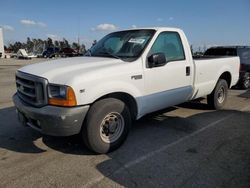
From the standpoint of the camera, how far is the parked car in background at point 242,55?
1039 cm

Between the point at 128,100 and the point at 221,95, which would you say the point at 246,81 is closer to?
the point at 221,95

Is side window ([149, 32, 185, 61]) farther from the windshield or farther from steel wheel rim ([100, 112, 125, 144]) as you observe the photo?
steel wheel rim ([100, 112, 125, 144])

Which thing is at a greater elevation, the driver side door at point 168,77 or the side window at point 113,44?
the side window at point 113,44

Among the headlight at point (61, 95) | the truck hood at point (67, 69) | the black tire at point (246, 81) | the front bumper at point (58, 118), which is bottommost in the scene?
the black tire at point (246, 81)

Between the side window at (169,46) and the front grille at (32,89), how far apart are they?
194cm

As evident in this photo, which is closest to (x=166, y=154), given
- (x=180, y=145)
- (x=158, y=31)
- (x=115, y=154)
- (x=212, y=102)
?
(x=180, y=145)

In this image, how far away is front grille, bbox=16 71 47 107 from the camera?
3.60 m

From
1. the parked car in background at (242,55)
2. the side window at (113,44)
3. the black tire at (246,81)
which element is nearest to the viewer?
the side window at (113,44)

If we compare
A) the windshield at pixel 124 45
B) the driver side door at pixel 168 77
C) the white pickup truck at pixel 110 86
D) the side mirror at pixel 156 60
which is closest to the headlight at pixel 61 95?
the white pickup truck at pixel 110 86

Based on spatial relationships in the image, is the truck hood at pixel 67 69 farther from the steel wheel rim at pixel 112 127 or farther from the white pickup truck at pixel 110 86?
the steel wheel rim at pixel 112 127

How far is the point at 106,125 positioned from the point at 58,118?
849mm

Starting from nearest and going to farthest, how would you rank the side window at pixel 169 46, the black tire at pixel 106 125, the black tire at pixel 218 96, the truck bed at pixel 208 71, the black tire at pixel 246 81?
the black tire at pixel 106 125 < the side window at pixel 169 46 < the truck bed at pixel 208 71 < the black tire at pixel 218 96 < the black tire at pixel 246 81

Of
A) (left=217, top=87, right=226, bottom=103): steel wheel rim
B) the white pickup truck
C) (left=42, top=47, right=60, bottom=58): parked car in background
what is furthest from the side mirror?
(left=42, top=47, right=60, bottom=58): parked car in background

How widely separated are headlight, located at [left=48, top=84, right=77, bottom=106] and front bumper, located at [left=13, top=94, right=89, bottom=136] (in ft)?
0.22
